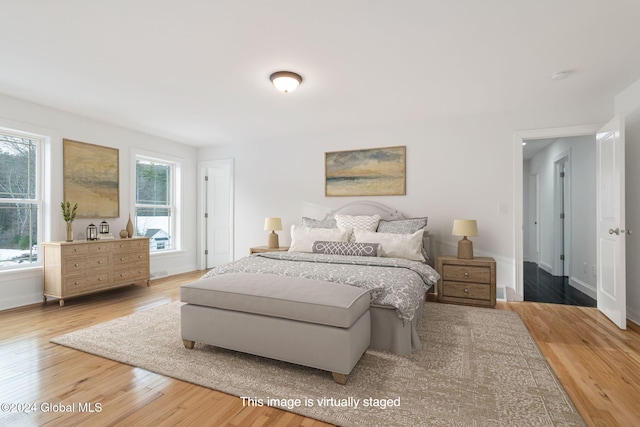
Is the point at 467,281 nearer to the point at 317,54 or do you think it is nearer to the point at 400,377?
the point at 400,377

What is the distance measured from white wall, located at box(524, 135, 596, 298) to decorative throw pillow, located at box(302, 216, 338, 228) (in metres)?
3.53

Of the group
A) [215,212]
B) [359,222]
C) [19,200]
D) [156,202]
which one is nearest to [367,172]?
[359,222]

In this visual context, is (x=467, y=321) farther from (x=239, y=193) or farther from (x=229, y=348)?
(x=239, y=193)

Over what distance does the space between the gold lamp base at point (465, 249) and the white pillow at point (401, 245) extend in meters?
0.53

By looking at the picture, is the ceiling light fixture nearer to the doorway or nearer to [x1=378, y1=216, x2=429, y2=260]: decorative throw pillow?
[x1=378, y1=216, x2=429, y2=260]: decorative throw pillow

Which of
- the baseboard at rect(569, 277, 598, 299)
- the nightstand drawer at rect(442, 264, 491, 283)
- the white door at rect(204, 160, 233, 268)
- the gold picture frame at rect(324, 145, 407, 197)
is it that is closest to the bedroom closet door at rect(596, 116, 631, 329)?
the baseboard at rect(569, 277, 598, 299)

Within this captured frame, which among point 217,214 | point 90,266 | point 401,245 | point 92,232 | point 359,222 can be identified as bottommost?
point 90,266

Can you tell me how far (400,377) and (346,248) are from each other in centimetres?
175

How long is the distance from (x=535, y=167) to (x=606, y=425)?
22.3 ft

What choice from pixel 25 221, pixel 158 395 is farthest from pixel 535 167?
pixel 25 221

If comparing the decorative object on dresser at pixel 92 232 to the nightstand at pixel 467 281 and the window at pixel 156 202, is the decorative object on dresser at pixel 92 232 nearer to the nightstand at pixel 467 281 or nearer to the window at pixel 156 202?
the window at pixel 156 202

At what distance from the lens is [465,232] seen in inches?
148

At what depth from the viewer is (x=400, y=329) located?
238cm

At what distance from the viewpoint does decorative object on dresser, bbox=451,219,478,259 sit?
12.4 ft
